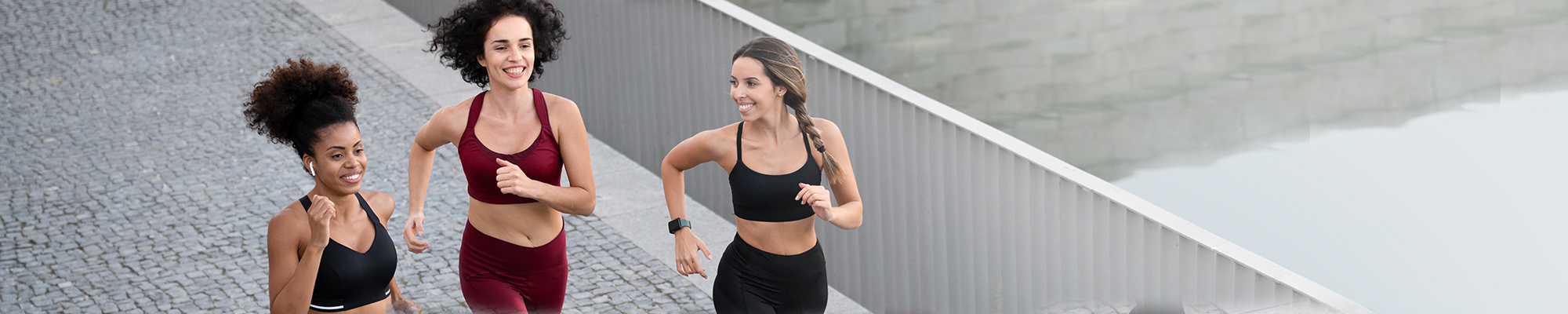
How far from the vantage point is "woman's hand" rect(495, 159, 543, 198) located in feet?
13.2

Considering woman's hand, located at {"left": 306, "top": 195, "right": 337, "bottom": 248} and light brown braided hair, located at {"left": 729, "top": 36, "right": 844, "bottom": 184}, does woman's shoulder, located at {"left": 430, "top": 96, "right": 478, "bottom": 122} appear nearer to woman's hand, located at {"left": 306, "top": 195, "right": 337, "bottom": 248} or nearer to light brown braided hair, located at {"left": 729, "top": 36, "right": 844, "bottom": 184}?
light brown braided hair, located at {"left": 729, "top": 36, "right": 844, "bottom": 184}

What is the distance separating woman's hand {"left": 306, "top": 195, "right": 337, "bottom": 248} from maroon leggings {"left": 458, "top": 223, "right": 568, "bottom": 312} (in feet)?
3.58

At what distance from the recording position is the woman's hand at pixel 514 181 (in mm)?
4020

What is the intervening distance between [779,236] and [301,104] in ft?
5.14

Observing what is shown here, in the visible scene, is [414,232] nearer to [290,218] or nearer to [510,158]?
[510,158]

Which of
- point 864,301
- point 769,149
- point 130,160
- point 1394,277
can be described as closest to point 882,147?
point 864,301

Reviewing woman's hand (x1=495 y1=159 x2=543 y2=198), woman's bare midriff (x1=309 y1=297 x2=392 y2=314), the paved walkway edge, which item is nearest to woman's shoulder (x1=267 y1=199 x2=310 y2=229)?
woman's bare midriff (x1=309 y1=297 x2=392 y2=314)

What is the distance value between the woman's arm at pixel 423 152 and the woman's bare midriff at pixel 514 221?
20cm

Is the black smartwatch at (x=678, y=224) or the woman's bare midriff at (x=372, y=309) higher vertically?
the woman's bare midriff at (x=372, y=309)

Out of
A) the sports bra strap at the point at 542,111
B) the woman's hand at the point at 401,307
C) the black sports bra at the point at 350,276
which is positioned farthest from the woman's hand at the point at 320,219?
the woman's hand at the point at 401,307

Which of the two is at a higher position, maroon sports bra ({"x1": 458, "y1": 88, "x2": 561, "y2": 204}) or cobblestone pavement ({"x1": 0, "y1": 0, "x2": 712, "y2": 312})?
maroon sports bra ({"x1": 458, "y1": 88, "x2": 561, "y2": 204})

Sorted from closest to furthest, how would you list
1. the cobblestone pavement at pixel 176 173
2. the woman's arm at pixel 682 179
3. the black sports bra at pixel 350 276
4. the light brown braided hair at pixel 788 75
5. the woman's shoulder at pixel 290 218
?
the woman's shoulder at pixel 290 218 → the black sports bra at pixel 350 276 → the light brown braided hair at pixel 788 75 → the woman's arm at pixel 682 179 → the cobblestone pavement at pixel 176 173

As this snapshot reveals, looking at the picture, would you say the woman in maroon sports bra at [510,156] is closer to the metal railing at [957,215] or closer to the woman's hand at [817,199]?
the woman's hand at [817,199]

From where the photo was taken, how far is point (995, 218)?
556cm
